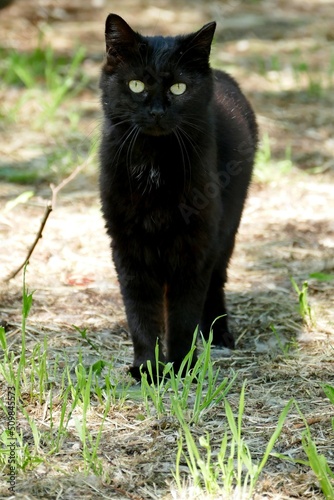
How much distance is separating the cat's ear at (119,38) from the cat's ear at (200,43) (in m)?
0.19

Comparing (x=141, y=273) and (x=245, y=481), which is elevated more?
(x=141, y=273)

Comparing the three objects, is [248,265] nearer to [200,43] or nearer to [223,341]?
[223,341]

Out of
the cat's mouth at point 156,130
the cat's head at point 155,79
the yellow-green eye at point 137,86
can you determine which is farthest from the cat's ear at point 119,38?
the cat's mouth at point 156,130

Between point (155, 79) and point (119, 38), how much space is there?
0.22 m

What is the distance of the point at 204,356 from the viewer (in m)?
2.67

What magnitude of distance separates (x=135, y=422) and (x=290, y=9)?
7.42 m

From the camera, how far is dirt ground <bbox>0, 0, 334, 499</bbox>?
242cm

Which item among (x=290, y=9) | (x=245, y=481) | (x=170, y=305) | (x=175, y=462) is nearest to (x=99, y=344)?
(x=170, y=305)

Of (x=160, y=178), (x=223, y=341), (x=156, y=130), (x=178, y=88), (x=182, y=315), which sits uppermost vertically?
(x=178, y=88)

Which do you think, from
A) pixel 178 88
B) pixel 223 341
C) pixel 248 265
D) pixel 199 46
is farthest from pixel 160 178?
pixel 248 265

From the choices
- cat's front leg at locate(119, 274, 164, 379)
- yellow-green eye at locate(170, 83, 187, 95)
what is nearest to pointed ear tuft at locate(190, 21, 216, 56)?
yellow-green eye at locate(170, 83, 187, 95)

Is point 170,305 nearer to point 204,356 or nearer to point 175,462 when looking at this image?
point 204,356

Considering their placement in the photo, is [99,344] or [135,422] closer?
[135,422]

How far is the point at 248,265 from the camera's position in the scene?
13.7ft
